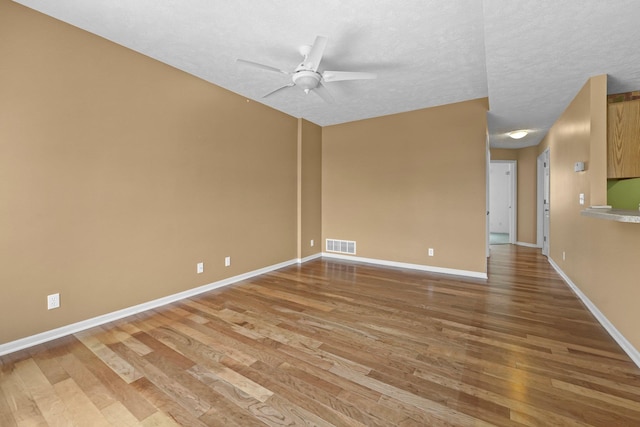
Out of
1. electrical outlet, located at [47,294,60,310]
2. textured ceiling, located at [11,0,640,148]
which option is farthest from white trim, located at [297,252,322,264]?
electrical outlet, located at [47,294,60,310]

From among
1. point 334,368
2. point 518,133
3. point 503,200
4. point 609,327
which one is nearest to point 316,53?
point 334,368

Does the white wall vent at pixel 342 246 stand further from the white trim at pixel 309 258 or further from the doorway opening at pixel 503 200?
the doorway opening at pixel 503 200

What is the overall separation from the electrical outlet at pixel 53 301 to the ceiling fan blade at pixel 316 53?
2.93m

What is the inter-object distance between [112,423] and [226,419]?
590 millimetres

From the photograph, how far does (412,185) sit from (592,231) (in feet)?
7.38

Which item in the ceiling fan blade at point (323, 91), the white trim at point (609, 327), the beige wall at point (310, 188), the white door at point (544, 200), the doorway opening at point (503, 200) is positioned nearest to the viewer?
the white trim at point (609, 327)

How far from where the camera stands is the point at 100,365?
1.93 m

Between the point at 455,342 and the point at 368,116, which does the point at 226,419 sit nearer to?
the point at 455,342

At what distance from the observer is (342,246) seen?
530 cm

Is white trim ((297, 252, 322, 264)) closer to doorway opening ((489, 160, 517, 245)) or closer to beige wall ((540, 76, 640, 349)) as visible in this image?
beige wall ((540, 76, 640, 349))

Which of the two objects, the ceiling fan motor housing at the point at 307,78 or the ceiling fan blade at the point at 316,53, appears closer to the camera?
the ceiling fan blade at the point at 316,53

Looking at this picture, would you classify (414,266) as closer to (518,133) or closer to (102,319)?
(518,133)

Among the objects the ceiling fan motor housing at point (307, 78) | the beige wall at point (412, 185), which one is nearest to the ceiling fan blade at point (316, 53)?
the ceiling fan motor housing at point (307, 78)

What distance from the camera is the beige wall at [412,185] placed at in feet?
13.4
